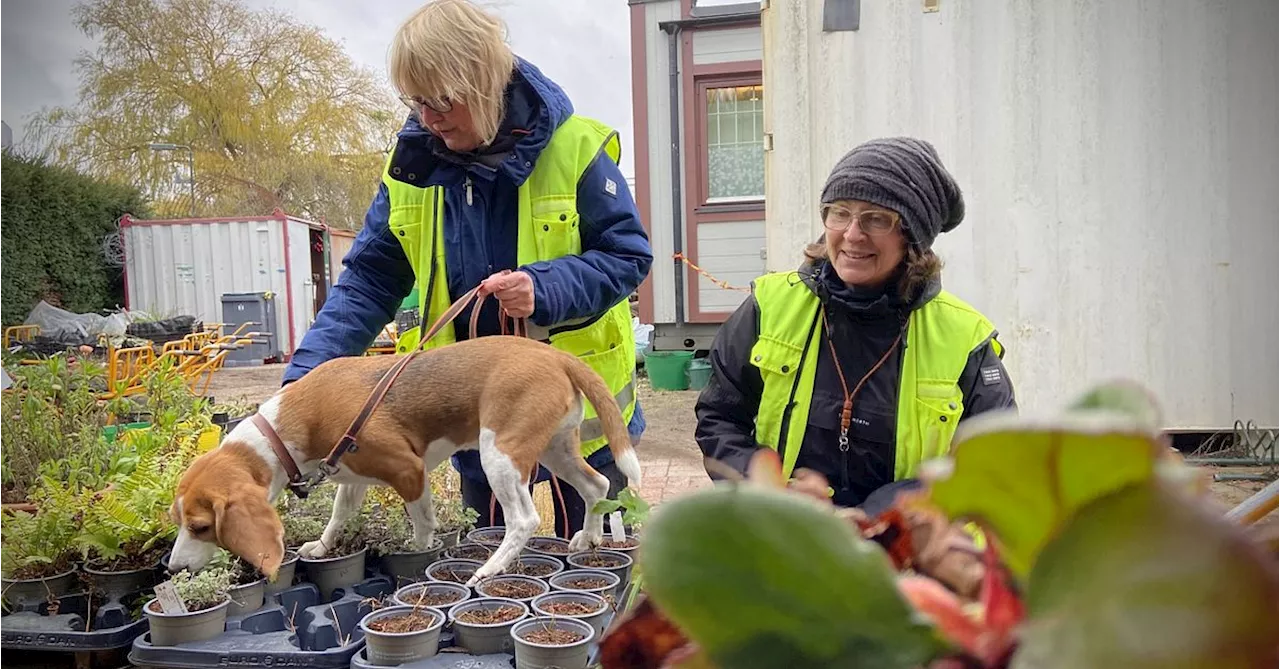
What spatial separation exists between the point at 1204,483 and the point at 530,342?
2018 mm

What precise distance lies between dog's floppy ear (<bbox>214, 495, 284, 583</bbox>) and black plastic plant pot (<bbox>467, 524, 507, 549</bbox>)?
58 centimetres

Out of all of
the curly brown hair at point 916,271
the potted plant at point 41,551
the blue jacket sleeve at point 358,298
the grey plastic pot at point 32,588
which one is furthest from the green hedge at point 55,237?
the curly brown hair at point 916,271

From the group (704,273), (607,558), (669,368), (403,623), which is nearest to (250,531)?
(403,623)

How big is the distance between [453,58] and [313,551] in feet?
4.64

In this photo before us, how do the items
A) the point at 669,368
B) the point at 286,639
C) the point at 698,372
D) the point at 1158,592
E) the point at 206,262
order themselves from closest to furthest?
the point at 1158,592, the point at 286,639, the point at 698,372, the point at 669,368, the point at 206,262

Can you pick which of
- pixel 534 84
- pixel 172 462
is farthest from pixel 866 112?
pixel 172 462

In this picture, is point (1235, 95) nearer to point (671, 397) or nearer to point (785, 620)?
point (785, 620)

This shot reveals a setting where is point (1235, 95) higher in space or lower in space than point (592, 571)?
higher

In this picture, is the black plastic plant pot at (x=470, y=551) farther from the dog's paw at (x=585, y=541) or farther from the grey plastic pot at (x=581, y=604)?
the grey plastic pot at (x=581, y=604)

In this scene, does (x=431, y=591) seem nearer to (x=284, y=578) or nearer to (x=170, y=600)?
(x=284, y=578)

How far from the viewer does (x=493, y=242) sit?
2.29 metres

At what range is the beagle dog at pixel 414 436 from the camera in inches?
80.9

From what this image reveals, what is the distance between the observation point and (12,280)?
41.4 ft

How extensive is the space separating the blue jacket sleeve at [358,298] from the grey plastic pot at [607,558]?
88cm
